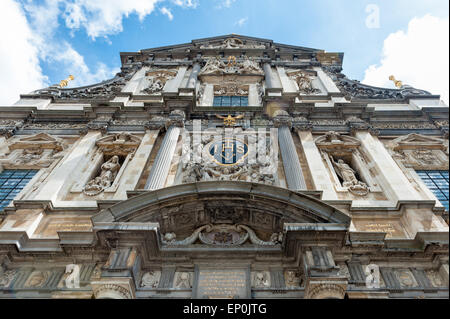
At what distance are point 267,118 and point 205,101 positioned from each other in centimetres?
388

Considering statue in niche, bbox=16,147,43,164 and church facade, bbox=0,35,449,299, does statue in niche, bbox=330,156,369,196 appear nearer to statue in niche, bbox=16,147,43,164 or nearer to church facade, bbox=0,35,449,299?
church facade, bbox=0,35,449,299

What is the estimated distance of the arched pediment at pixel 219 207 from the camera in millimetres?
8695

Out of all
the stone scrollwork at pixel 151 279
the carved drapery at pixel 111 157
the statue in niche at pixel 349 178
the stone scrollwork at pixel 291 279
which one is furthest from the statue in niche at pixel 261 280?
the carved drapery at pixel 111 157

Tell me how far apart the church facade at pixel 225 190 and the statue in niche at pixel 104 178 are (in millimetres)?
58

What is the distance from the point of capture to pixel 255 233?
955 centimetres

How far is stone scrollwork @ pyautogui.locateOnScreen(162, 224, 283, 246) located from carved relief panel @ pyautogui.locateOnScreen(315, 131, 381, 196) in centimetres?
346

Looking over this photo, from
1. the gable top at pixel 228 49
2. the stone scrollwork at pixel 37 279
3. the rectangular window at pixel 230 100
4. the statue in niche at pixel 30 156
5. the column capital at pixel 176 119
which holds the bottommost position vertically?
the stone scrollwork at pixel 37 279

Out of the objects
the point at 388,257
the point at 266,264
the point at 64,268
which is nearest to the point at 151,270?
the point at 64,268

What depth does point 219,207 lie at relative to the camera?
9570 millimetres

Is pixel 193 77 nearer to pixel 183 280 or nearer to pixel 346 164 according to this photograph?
pixel 346 164

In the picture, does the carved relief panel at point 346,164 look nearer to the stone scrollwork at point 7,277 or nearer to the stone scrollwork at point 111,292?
the stone scrollwork at point 111,292

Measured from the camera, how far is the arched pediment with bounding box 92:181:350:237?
8.70 metres

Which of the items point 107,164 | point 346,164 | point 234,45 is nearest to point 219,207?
point 107,164

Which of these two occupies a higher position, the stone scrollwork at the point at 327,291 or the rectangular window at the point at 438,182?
the rectangular window at the point at 438,182
